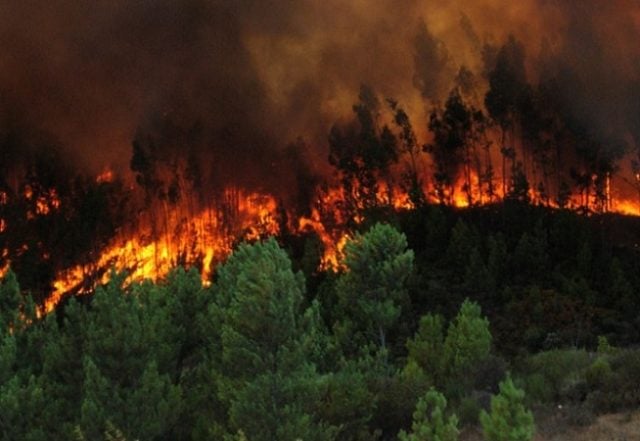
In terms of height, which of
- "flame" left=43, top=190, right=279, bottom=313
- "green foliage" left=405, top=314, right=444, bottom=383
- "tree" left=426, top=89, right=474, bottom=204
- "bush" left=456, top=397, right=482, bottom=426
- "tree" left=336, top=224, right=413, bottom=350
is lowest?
"bush" left=456, top=397, right=482, bottom=426

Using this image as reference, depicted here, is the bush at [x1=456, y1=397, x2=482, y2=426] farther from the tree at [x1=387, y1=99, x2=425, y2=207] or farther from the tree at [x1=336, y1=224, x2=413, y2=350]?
the tree at [x1=387, y1=99, x2=425, y2=207]

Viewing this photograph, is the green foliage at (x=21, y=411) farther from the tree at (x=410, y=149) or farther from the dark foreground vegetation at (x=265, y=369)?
the tree at (x=410, y=149)

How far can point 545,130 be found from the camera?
64.0 m

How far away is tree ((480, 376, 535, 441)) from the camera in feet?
41.4

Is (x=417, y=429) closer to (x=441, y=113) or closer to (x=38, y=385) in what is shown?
(x=38, y=385)

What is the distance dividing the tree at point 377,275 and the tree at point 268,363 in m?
8.59

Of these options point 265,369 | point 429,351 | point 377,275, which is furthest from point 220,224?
point 265,369

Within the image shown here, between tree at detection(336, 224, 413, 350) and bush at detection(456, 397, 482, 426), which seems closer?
bush at detection(456, 397, 482, 426)

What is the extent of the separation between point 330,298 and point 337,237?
28.2 metres

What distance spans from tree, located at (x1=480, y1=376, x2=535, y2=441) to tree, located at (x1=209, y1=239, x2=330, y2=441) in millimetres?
3697

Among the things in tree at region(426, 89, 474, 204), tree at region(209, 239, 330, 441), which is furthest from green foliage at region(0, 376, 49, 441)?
tree at region(426, 89, 474, 204)

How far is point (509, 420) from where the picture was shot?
505 inches

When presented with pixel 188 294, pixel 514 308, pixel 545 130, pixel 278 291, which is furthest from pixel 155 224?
pixel 278 291

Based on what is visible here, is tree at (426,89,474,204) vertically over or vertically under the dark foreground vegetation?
over
